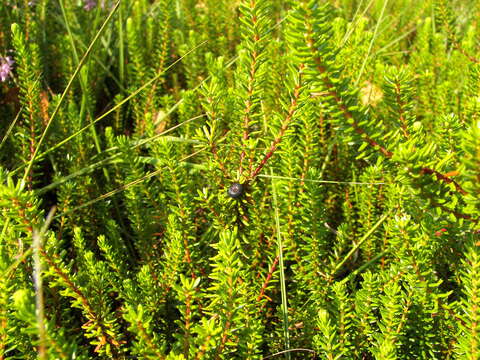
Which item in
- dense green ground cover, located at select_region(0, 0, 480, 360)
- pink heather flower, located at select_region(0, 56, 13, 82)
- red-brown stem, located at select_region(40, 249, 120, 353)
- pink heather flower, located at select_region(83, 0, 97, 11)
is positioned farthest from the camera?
pink heather flower, located at select_region(83, 0, 97, 11)

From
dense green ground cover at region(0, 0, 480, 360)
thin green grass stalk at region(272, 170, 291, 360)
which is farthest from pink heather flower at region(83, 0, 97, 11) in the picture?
thin green grass stalk at region(272, 170, 291, 360)

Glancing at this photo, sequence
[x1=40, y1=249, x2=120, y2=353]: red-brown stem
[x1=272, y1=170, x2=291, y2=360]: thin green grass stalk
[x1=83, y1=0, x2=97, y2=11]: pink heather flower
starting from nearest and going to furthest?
[x1=40, y1=249, x2=120, y2=353]: red-brown stem < [x1=272, y1=170, x2=291, y2=360]: thin green grass stalk < [x1=83, y1=0, x2=97, y2=11]: pink heather flower

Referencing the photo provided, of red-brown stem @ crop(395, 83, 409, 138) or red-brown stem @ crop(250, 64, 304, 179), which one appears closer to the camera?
red-brown stem @ crop(250, 64, 304, 179)

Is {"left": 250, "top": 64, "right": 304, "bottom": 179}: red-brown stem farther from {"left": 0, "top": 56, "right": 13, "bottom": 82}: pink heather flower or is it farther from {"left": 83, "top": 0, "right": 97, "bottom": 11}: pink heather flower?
{"left": 83, "top": 0, "right": 97, "bottom": 11}: pink heather flower

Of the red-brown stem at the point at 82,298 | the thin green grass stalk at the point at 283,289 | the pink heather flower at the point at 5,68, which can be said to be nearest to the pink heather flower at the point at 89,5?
the pink heather flower at the point at 5,68

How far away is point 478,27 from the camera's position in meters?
3.37

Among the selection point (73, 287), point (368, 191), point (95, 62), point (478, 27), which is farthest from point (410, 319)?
point (478, 27)

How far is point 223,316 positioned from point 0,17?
2673 mm

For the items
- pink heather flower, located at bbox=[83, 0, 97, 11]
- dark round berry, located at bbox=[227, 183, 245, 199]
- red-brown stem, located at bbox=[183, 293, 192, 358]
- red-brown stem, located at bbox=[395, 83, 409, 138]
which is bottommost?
red-brown stem, located at bbox=[183, 293, 192, 358]

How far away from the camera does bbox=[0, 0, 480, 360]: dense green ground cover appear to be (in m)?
1.16

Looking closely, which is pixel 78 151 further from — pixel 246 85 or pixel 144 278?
pixel 246 85

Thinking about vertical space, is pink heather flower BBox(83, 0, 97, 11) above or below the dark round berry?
above

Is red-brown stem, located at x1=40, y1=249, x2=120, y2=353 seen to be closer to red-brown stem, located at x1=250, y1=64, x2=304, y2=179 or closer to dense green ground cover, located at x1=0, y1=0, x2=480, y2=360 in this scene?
dense green ground cover, located at x1=0, y1=0, x2=480, y2=360

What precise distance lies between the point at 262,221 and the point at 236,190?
31 cm
